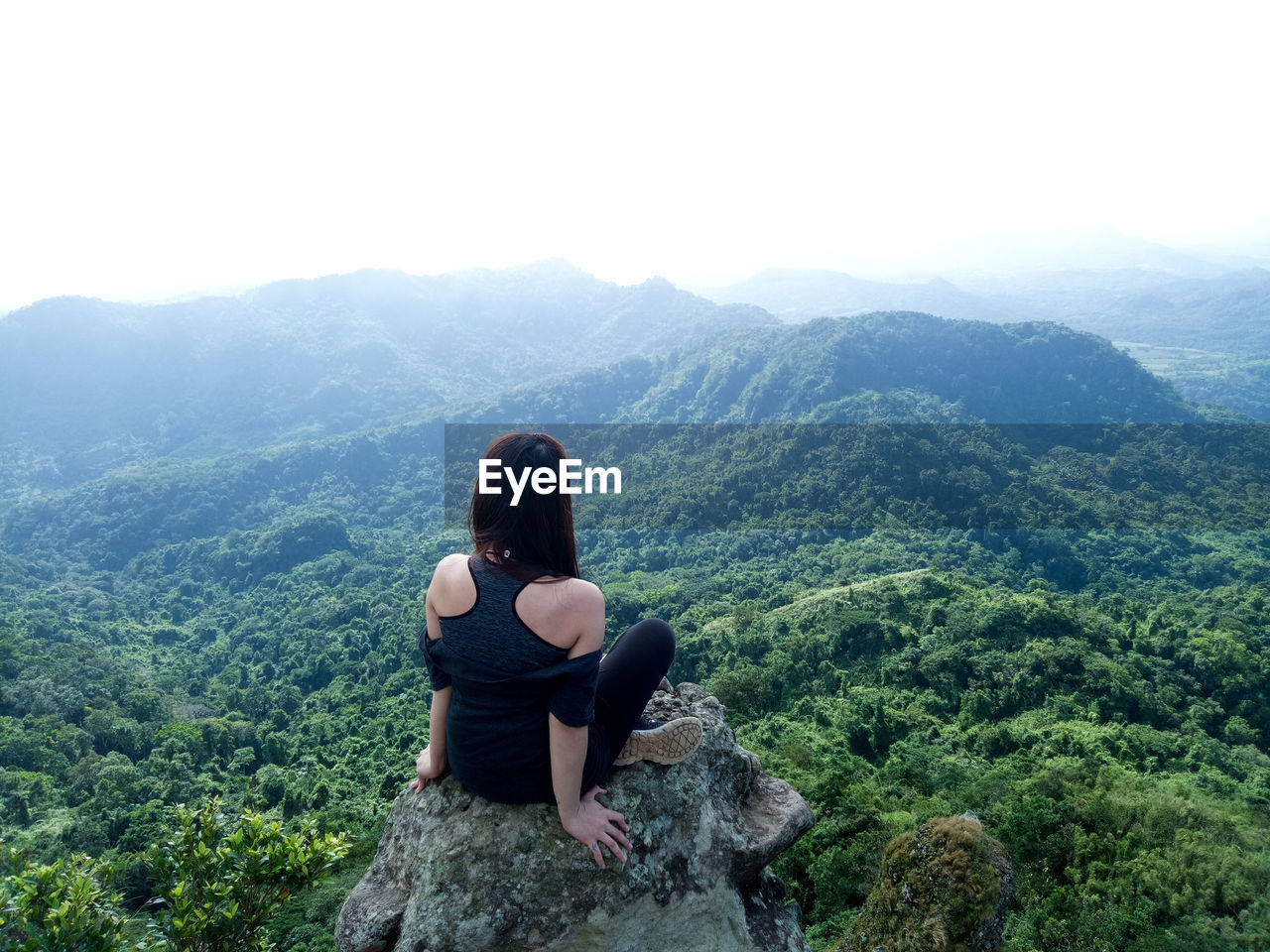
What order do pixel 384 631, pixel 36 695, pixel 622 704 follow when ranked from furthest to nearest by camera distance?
pixel 384 631 → pixel 36 695 → pixel 622 704

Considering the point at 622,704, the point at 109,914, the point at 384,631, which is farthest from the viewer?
the point at 384,631

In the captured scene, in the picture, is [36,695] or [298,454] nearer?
[36,695]

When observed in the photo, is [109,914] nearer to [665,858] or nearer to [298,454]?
[665,858]

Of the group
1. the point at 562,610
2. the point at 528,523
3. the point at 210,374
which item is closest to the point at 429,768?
the point at 562,610

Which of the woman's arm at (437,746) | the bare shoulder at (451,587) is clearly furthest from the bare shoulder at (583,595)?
the woman's arm at (437,746)

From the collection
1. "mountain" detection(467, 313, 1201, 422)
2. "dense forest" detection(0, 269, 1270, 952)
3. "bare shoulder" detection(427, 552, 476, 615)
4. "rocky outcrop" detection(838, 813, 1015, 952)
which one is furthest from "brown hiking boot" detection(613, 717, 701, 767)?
"mountain" detection(467, 313, 1201, 422)

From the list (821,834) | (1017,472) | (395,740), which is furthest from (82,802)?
(1017,472)

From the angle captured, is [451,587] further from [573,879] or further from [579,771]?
[573,879]

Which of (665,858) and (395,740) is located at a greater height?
(665,858)
